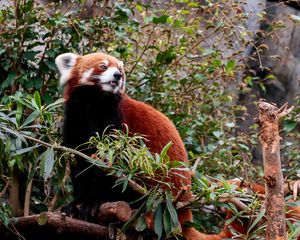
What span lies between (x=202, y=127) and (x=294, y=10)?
155 inches

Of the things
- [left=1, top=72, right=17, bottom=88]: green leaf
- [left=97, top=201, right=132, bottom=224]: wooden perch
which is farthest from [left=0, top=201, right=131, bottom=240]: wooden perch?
[left=1, top=72, right=17, bottom=88]: green leaf

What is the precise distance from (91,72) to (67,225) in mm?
1162

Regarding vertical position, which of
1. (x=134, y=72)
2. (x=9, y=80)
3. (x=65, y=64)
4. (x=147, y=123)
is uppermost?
(x=65, y=64)

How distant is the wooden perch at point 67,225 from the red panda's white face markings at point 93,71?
0.90m

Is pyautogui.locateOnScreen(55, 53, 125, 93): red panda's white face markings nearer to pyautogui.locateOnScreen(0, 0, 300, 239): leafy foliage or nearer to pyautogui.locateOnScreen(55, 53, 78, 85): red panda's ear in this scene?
pyautogui.locateOnScreen(55, 53, 78, 85): red panda's ear

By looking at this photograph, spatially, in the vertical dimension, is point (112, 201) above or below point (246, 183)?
below

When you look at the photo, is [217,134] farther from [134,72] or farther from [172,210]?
[172,210]

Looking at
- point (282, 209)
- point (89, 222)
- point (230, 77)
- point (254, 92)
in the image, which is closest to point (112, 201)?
point (89, 222)

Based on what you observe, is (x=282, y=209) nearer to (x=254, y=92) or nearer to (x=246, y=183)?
(x=246, y=183)

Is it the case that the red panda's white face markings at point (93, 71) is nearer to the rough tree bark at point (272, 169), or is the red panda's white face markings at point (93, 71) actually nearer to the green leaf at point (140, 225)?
the green leaf at point (140, 225)

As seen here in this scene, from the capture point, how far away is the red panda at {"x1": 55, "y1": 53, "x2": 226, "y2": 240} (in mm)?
4117

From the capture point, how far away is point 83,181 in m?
4.27

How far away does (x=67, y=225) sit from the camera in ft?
12.6

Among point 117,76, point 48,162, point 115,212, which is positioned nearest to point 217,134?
point 117,76
